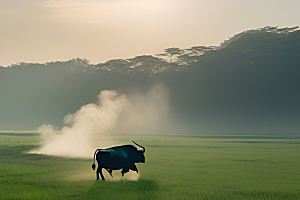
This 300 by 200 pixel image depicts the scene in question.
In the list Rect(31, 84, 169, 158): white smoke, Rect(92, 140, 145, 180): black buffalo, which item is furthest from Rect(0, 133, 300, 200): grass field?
Rect(31, 84, 169, 158): white smoke

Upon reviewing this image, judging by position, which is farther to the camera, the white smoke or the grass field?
the white smoke

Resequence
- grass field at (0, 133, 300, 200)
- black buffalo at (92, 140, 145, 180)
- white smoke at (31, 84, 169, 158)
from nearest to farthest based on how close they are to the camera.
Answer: grass field at (0, 133, 300, 200) < black buffalo at (92, 140, 145, 180) < white smoke at (31, 84, 169, 158)

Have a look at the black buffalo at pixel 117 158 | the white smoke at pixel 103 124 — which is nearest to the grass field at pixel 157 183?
the black buffalo at pixel 117 158

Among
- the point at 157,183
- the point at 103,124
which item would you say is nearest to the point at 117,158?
the point at 157,183

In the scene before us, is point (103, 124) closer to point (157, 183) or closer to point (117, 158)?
point (157, 183)

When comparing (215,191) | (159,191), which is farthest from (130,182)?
(215,191)

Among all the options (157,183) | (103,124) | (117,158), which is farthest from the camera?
(103,124)

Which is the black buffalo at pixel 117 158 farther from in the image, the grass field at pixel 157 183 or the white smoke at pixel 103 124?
the white smoke at pixel 103 124

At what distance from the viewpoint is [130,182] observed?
64.6 feet

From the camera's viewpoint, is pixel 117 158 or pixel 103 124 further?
pixel 103 124

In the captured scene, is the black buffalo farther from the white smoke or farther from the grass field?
the white smoke

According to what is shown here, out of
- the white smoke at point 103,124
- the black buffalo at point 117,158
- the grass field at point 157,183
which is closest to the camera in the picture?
the grass field at point 157,183

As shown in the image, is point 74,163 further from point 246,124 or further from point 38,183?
point 246,124

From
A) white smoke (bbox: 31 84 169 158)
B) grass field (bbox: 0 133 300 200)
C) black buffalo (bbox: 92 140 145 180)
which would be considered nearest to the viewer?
grass field (bbox: 0 133 300 200)
